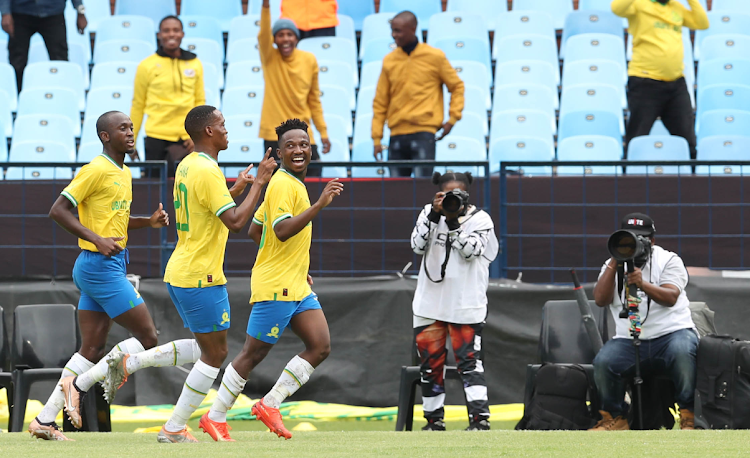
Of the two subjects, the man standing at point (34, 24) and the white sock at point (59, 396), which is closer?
the white sock at point (59, 396)

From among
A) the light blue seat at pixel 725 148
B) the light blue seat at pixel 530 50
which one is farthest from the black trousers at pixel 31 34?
the light blue seat at pixel 725 148

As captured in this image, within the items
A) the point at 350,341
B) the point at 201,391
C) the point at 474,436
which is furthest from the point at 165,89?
the point at 474,436

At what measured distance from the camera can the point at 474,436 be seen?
563 centimetres

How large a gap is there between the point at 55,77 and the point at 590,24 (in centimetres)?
688

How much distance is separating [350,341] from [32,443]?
11.9ft

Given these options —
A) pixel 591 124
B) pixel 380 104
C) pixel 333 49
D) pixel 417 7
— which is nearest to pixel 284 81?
pixel 380 104

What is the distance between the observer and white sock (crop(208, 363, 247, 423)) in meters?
5.78

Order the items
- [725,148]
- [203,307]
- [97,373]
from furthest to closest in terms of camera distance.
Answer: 1. [725,148]
2. [97,373]
3. [203,307]

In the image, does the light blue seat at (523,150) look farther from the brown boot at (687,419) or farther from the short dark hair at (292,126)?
the short dark hair at (292,126)

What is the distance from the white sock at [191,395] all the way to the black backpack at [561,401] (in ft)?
7.86

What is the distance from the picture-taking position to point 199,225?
5.58 m

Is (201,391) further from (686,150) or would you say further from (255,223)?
(686,150)

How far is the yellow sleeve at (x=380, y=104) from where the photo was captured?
33.3 ft

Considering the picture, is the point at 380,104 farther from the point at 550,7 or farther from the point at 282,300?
the point at 550,7
